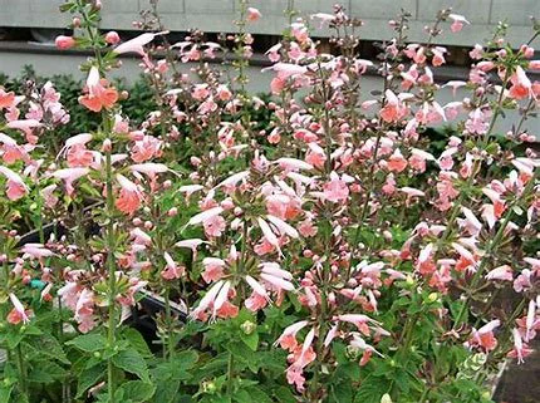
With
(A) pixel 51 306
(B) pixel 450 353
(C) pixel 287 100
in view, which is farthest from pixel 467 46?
(A) pixel 51 306

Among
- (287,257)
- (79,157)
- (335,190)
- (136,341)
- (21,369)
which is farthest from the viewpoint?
(287,257)

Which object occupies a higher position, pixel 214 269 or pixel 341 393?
pixel 214 269

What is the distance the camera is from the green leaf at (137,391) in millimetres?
2160

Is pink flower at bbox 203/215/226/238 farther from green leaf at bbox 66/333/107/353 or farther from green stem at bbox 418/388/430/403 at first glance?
green stem at bbox 418/388/430/403

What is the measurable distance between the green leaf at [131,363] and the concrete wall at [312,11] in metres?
4.52

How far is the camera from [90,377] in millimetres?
2170

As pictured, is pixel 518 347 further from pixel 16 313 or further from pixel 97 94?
pixel 16 313

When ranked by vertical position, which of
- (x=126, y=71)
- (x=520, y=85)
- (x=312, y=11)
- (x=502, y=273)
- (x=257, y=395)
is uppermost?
(x=520, y=85)

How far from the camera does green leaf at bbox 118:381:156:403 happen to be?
2160 millimetres

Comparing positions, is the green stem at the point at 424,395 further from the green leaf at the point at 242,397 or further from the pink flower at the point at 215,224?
the pink flower at the point at 215,224

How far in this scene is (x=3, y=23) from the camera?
315 inches

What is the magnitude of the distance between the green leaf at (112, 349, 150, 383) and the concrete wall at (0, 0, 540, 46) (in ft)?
14.8

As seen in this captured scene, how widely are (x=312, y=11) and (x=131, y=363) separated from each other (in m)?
4.76

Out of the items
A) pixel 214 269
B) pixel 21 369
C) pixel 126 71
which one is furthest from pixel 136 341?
pixel 126 71
